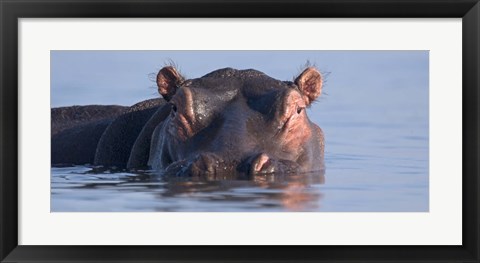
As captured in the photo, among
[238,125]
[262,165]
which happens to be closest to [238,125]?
[238,125]

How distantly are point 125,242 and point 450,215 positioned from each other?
292 centimetres

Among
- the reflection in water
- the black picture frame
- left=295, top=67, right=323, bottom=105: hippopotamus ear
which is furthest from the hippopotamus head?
the black picture frame

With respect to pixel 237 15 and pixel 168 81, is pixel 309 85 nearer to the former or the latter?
pixel 168 81

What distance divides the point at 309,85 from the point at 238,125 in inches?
47.2

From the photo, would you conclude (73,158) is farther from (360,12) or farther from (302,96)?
(360,12)

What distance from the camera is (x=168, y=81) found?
14.9 m

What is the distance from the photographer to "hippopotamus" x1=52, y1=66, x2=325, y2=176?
533 inches

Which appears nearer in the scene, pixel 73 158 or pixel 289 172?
pixel 289 172

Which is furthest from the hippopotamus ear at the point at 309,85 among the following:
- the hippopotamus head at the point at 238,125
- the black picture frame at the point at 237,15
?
the black picture frame at the point at 237,15

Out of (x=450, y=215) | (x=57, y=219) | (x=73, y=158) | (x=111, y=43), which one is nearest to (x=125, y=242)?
(x=57, y=219)

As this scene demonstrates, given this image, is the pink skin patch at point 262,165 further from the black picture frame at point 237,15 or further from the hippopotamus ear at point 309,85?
the black picture frame at point 237,15

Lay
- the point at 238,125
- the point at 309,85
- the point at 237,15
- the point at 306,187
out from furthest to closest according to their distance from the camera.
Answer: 1. the point at 309,85
2. the point at 238,125
3. the point at 306,187
4. the point at 237,15

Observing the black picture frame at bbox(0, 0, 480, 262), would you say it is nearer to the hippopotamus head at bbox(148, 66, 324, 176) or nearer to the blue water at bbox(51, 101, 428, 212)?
the blue water at bbox(51, 101, 428, 212)

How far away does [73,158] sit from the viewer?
1691cm
